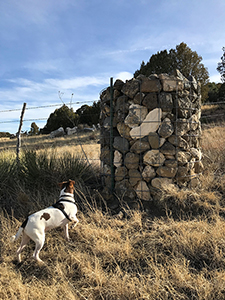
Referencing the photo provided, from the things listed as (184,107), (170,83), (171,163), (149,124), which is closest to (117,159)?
(149,124)

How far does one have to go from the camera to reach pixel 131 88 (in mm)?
4613

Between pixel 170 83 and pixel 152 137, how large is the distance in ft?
3.56

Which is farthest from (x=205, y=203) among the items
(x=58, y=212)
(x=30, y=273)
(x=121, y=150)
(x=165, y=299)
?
(x=30, y=273)

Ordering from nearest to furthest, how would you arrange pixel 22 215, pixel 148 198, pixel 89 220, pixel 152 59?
pixel 89 220 < pixel 22 215 < pixel 148 198 < pixel 152 59

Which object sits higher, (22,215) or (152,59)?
(152,59)

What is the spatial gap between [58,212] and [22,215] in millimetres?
1342

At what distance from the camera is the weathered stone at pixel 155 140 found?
4480 millimetres

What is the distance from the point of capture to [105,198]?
475cm

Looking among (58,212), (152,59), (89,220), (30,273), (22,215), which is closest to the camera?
(30,273)

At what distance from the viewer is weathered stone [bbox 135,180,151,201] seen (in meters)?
4.55

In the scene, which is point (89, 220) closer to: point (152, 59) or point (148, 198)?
point (148, 198)

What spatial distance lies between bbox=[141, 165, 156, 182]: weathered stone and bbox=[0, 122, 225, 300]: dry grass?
1.56 feet

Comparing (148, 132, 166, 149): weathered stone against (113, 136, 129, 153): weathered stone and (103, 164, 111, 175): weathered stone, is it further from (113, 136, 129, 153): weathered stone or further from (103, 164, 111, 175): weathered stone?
(103, 164, 111, 175): weathered stone

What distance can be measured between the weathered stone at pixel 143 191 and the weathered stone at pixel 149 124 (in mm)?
896
